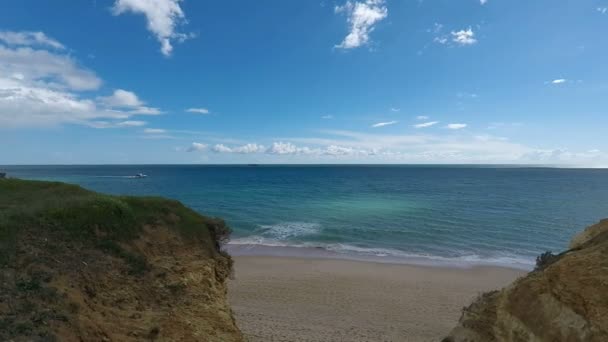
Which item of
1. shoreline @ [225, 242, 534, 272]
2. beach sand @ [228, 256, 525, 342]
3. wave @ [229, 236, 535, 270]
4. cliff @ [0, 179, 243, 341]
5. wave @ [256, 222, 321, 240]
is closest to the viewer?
cliff @ [0, 179, 243, 341]

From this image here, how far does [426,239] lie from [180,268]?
30.5m

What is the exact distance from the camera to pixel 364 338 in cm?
1545

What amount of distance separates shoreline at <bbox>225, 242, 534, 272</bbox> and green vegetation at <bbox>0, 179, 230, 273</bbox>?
16.7m

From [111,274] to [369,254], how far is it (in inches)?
998

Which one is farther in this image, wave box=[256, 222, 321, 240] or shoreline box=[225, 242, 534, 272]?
wave box=[256, 222, 321, 240]

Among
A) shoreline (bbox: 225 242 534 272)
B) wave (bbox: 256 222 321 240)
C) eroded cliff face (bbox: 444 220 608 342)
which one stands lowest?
shoreline (bbox: 225 242 534 272)

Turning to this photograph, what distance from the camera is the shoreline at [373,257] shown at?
2770cm

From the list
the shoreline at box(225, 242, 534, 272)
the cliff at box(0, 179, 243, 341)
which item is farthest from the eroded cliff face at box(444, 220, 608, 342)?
the shoreline at box(225, 242, 534, 272)

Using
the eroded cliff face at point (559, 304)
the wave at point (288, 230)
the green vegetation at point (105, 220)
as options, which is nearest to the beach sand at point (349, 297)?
the green vegetation at point (105, 220)

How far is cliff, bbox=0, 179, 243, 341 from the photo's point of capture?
22.0 feet

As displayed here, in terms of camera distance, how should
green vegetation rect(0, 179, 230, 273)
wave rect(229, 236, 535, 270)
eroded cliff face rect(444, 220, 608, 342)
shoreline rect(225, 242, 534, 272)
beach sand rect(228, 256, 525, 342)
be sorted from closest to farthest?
1. eroded cliff face rect(444, 220, 608, 342)
2. green vegetation rect(0, 179, 230, 273)
3. beach sand rect(228, 256, 525, 342)
4. shoreline rect(225, 242, 534, 272)
5. wave rect(229, 236, 535, 270)

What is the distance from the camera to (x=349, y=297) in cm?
2041

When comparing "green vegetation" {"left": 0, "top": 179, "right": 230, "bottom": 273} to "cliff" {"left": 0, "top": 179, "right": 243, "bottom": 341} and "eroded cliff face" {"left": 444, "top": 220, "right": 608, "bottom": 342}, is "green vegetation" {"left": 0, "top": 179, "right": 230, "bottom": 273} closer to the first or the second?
"cliff" {"left": 0, "top": 179, "right": 243, "bottom": 341}

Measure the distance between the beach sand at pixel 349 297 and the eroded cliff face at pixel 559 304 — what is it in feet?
28.7
